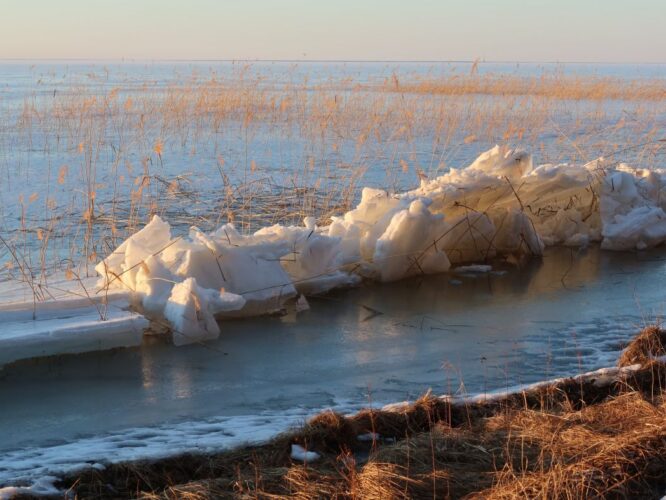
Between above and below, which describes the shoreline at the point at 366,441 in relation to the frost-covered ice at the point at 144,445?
above

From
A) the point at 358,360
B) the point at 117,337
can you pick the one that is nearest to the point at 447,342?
the point at 358,360

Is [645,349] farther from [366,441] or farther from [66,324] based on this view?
[66,324]

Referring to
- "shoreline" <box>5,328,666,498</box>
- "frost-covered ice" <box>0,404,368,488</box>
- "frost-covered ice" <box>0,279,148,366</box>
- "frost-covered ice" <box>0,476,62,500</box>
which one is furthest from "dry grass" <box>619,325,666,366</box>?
"frost-covered ice" <box>0,476,62,500</box>

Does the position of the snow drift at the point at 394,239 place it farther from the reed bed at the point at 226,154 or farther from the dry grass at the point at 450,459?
the dry grass at the point at 450,459

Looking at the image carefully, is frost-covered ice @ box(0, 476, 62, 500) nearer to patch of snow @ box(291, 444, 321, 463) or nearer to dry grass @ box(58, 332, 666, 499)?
dry grass @ box(58, 332, 666, 499)

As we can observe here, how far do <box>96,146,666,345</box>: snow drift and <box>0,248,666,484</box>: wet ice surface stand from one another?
248 mm

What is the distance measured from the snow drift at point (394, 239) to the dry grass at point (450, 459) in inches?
77.9

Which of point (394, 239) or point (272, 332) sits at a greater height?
point (394, 239)

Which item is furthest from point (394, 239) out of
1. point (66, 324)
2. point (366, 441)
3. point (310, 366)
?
point (366, 441)

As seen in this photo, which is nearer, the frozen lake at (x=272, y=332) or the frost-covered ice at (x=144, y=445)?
the frost-covered ice at (x=144, y=445)

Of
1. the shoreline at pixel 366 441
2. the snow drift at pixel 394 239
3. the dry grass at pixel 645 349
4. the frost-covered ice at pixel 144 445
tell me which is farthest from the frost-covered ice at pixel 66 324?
the dry grass at pixel 645 349

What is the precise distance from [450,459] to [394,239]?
369 centimetres

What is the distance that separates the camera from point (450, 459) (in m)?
3.29

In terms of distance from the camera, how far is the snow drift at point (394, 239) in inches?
229
